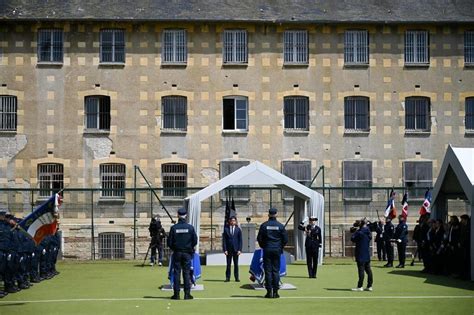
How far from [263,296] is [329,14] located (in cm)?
2365

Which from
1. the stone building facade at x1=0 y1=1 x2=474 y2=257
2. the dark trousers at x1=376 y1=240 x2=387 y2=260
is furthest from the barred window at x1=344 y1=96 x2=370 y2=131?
the dark trousers at x1=376 y1=240 x2=387 y2=260

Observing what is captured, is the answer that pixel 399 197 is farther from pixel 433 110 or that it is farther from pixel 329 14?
pixel 329 14

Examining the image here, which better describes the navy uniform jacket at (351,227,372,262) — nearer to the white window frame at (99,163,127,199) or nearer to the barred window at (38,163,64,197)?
the white window frame at (99,163,127,199)

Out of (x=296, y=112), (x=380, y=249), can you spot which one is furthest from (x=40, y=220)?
(x=296, y=112)

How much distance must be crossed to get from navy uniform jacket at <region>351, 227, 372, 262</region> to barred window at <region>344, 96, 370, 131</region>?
20590mm

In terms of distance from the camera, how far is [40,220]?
25812mm

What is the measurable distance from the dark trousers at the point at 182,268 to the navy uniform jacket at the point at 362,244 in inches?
169

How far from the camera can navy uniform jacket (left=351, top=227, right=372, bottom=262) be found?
2430 cm

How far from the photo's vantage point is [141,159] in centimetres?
4409

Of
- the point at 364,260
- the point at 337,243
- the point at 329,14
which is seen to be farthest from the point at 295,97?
the point at 364,260

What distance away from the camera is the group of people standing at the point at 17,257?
77.4ft

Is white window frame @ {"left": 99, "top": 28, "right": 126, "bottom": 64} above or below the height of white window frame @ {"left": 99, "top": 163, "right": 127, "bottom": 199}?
above

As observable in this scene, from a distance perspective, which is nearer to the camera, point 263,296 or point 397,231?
point 263,296

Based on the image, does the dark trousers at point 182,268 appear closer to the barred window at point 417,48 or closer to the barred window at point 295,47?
the barred window at point 295,47
